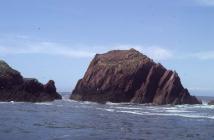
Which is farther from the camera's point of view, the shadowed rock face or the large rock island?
the shadowed rock face

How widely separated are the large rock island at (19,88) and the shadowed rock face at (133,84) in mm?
12443

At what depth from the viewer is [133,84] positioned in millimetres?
105125

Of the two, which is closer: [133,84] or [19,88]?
[19,88]

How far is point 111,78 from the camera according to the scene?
108m

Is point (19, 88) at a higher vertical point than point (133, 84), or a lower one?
lower

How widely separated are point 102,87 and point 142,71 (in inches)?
373

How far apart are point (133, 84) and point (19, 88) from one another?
85.0 ft

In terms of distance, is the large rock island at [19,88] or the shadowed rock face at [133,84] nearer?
the large rock island at [19,88]

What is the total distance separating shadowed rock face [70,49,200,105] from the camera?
10344 cm

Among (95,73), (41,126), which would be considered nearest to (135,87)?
(95,73)

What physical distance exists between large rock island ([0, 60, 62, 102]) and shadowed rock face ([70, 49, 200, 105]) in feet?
40.8

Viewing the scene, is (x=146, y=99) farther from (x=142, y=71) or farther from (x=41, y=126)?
(x=41, y=126)

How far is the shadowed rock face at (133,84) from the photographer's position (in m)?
103

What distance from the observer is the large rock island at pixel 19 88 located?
8925 centimetres
